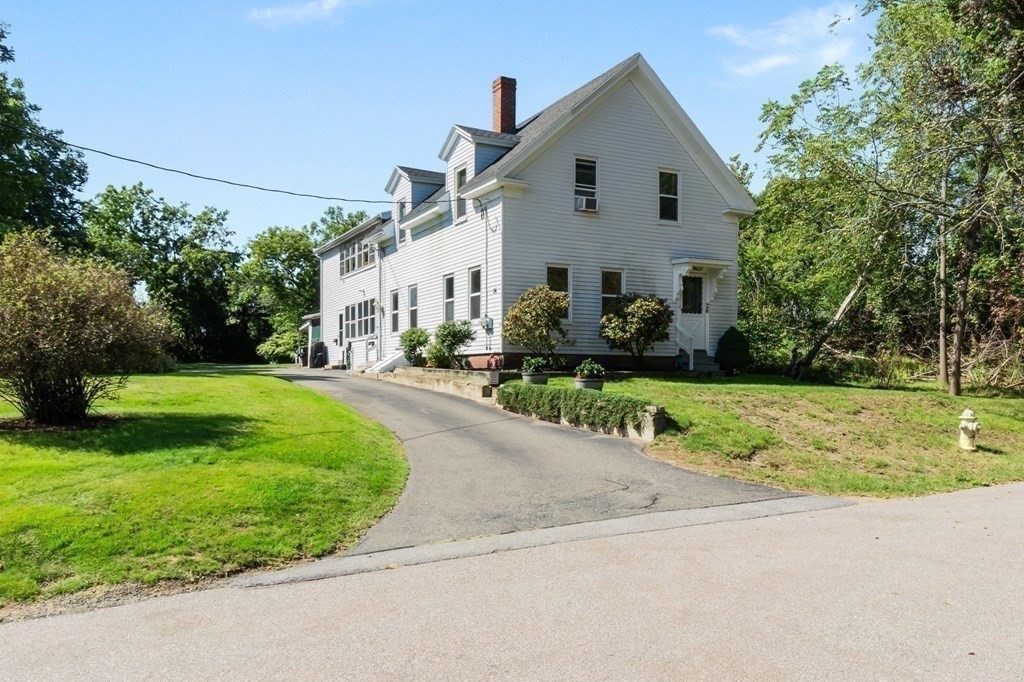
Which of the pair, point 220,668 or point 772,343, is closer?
point 220,668

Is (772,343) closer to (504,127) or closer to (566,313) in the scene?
(566,313)

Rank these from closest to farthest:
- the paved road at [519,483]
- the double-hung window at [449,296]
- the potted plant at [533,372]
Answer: the paved road at [519,483], the potted plant at [533,372], the double-hung window at [449,296]

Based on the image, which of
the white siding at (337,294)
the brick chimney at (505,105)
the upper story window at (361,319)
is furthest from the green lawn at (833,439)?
the white siding at (337,294)

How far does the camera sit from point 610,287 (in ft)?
72.4

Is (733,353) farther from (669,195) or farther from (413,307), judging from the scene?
(413,307)

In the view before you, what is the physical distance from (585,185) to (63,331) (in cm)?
1548

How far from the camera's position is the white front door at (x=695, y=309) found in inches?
910

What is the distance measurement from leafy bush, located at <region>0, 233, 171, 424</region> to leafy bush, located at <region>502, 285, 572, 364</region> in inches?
399

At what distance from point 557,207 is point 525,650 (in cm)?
1784

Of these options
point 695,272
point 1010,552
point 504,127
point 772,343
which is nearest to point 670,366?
point 695,272

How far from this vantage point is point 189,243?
53438mm

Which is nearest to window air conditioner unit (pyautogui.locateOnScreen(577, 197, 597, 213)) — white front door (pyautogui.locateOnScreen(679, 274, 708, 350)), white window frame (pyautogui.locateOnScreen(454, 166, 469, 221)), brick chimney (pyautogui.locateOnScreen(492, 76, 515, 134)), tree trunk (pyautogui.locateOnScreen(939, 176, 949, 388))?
white window frame (pyautogui.locateOnScreen(454, 166, 469, 221))

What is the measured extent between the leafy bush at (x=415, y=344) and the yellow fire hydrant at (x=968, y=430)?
15375 mm

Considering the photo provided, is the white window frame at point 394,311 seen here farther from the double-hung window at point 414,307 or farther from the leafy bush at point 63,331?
the leafy bush at point 63,331
